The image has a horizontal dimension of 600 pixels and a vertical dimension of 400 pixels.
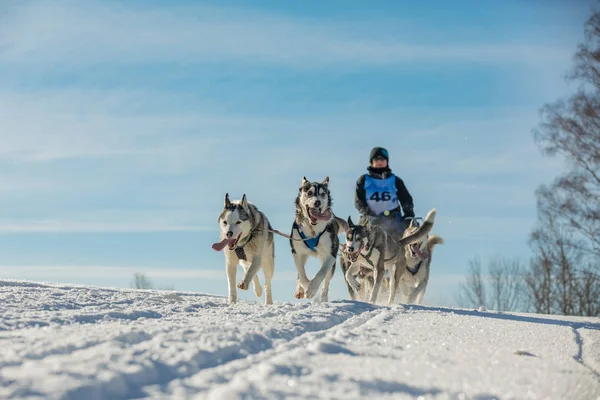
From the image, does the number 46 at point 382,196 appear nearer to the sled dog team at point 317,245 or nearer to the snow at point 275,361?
the sled dog team at point 317,245

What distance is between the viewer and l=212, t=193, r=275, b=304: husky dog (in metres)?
8.21

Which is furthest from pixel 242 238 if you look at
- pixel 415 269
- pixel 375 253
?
pixel 415 269

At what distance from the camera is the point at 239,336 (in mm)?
3910

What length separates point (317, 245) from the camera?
29.1 feet

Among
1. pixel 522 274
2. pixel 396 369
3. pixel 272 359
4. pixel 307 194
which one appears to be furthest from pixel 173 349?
pixel 522 274

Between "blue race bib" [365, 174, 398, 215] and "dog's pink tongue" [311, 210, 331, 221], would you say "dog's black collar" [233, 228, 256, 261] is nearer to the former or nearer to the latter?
"dog's pink tongue" [311, 210, 331, 221]

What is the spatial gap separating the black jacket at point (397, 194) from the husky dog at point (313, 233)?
50.8 inches

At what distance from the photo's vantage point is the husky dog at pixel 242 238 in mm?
8211

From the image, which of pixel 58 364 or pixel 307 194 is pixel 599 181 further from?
pixel 58 364

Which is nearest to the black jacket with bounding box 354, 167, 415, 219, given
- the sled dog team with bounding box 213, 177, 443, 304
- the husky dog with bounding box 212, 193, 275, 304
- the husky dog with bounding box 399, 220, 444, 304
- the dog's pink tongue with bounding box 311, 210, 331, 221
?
the sled dog team with bounding box 213, 177, 443, 304

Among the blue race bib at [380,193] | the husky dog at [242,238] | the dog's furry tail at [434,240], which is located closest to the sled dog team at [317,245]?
the husky dog at [242,238]

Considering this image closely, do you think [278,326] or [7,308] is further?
[7,308]

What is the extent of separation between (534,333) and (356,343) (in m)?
2.34

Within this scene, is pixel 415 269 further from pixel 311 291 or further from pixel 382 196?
pixel 311 291
